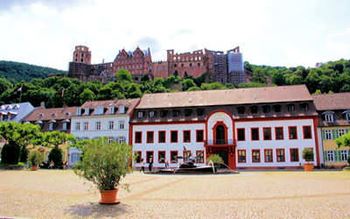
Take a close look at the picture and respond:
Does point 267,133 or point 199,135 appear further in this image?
point 199,135

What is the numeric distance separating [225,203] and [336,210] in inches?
149

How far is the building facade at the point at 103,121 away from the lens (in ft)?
165

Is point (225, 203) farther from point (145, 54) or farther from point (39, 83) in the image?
point (145, 54)

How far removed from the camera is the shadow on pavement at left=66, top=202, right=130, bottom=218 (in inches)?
400

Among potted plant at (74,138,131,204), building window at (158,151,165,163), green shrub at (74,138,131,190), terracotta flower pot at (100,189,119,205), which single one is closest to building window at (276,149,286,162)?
building window at (158,151,165,163)

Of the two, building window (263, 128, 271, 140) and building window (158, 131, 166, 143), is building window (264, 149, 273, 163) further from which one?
building window (158, 131, 166, 143)

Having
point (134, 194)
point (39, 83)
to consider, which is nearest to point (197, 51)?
point (39, 83)

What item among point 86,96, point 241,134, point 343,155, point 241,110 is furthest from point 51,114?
point 343,155

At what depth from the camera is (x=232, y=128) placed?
4562cm

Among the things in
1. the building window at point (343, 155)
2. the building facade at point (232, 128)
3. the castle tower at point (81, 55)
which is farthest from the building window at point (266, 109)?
the castle tower at point (81, 55)

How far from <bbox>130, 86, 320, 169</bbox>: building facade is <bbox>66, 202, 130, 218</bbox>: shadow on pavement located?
30.9 m

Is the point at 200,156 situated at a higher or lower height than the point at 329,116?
lower

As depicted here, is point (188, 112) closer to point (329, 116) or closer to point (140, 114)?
point (140, 114)

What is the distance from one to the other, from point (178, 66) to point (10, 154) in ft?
400
